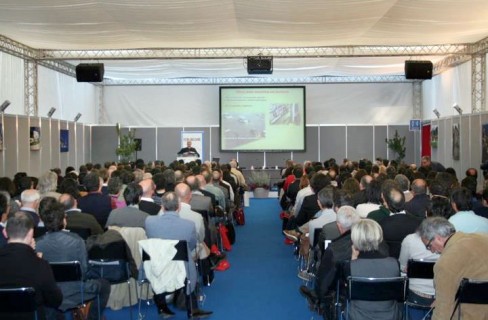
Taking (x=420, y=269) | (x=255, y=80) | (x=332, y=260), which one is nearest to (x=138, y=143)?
(x=255, y=80)

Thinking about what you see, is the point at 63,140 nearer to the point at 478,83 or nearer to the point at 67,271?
the point at 478,83

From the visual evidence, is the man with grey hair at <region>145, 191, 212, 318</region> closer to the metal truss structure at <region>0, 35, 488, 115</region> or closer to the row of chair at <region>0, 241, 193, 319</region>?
the row of chair at <region>0, 241, 193, 319</region>

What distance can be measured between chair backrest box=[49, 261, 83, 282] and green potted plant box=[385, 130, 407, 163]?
705 inches

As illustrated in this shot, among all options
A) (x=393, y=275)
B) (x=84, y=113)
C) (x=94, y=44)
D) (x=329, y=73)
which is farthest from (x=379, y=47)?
(x=393, y=275)

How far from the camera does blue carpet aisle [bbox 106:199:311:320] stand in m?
6.20

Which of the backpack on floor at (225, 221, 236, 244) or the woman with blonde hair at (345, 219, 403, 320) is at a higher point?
the woman with blonde hair at (345, 219, 403, 320)

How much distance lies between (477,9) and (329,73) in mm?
10081

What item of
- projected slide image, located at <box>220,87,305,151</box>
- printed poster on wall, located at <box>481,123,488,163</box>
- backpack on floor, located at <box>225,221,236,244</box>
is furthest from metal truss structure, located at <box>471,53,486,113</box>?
backpack on floor, located at <box>225,221,236,244</box>

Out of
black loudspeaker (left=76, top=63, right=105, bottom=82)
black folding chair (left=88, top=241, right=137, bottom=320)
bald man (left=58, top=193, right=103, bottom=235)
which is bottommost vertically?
black folding chair (left=88, top=241, right=137, bottom=320)

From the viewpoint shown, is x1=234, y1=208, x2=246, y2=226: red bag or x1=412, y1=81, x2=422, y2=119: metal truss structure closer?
x1=234, y1=208, x2=246, y2=226: red bag

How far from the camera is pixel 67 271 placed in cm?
460

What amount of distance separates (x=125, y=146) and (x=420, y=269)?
17404 mm

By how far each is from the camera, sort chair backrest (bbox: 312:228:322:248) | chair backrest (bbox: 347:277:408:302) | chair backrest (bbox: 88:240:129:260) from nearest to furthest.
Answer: chair backrest (bbox: 347:277:408:302)
chair backrest (bbox: 88:240:129:260)
chair backrest (bbox: 312:228:322:248)

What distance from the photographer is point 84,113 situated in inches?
885
